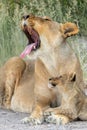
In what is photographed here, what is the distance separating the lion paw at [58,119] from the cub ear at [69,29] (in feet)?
3.71

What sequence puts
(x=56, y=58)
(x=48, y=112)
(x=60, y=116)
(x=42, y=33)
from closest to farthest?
Result: 1. (x=60, y=116)
2. (x=48, y=112)
3. (x=42, y=33)
4. (x=56, y=58)

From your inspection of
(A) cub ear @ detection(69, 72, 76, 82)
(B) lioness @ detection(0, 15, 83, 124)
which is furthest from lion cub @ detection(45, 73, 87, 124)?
(B) lioness @ detection(0, 15, 83, 124)

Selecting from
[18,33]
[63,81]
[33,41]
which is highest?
[33,41]

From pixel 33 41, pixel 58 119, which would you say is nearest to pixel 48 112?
pixel 58 119

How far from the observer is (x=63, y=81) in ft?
26.3

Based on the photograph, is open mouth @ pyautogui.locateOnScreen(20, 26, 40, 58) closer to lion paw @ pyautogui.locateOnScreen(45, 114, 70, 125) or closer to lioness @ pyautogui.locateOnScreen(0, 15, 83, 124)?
lioness @ pyautogui.locateOnScreen(0, 15, 83, 124)

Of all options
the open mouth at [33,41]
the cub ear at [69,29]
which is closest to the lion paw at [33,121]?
the open mouth at [33,41]

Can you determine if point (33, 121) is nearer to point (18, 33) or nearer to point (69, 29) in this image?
point (69, 29)

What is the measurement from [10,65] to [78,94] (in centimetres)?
206

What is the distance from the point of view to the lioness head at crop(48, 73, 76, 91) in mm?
8008

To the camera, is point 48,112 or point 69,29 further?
point 69,29

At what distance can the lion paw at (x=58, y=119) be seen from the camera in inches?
312

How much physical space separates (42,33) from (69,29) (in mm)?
384

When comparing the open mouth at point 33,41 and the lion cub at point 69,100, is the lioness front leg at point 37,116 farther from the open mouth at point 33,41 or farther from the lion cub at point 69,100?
the open mouth at point 33,41
